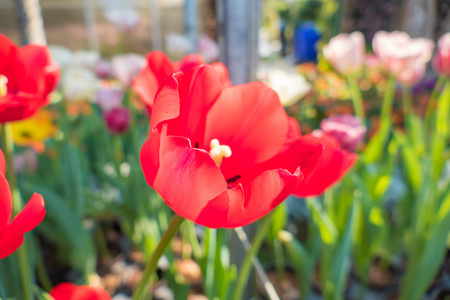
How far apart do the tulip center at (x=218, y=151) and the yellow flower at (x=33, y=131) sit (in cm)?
84

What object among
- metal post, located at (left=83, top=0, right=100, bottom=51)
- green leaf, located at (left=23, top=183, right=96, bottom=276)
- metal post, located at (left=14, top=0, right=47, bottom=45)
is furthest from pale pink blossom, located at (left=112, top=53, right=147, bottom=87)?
metal post, located at (left=83, top=0, right=100, bottom=51)

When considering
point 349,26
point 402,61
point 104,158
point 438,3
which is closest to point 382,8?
point 349,26

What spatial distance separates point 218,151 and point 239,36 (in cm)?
37

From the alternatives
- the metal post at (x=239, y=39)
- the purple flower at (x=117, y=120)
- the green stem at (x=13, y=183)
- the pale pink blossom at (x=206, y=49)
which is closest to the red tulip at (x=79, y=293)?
the green stem at (x=13, y=183)

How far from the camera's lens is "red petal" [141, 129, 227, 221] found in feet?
0.77

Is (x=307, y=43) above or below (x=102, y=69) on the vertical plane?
below

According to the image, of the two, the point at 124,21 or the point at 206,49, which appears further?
the point at 124,21

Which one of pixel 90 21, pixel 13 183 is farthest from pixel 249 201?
pixel 90 21

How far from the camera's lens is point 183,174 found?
0.24 meters

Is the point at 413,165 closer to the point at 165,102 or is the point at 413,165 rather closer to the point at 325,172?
the point at 325,172

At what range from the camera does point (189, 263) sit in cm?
95

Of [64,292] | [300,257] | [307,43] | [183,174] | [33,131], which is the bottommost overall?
[307,43]

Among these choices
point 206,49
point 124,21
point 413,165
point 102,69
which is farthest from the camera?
point 124,21

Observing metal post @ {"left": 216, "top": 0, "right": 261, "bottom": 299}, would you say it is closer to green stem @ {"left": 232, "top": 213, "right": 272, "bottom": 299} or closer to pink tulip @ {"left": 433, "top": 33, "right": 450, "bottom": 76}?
green stem @ {"left": 232, "top": 213, "right": 272, "bottom": 299}
